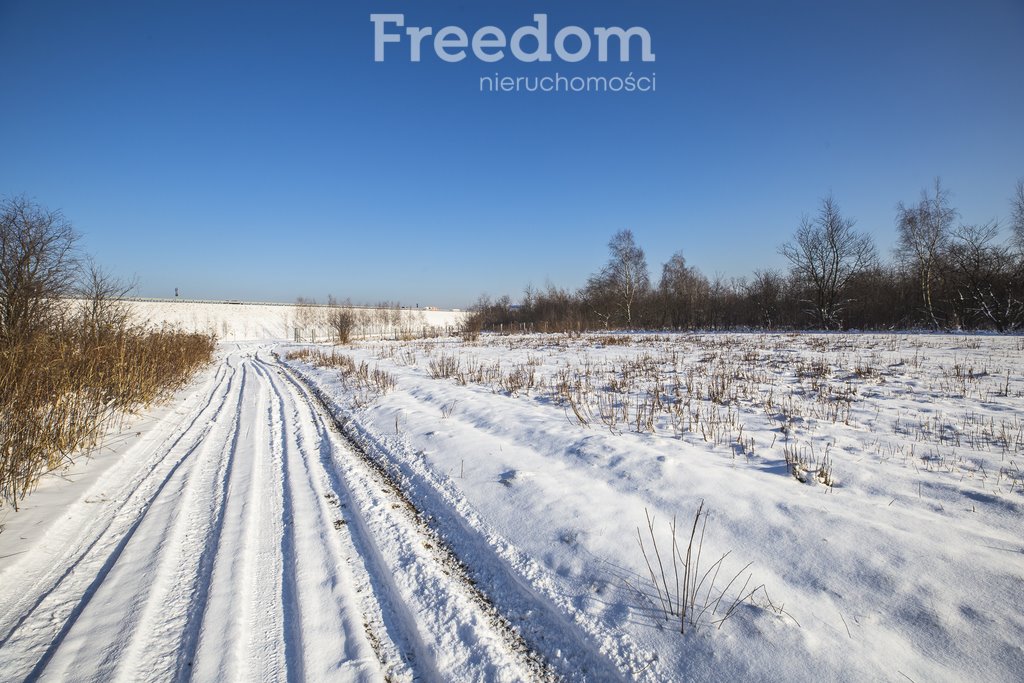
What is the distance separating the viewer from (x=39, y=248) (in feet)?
27.1

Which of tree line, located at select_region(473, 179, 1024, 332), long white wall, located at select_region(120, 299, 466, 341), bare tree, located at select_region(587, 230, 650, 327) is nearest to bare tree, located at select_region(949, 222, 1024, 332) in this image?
tree line, located at select_region(473, 179, 1024, 332)

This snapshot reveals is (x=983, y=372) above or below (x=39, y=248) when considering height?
below

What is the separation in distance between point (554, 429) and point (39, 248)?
1205cm

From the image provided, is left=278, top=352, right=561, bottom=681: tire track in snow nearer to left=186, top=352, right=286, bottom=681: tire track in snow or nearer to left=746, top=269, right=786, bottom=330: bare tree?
left=186, top=352, right=286, bottom=681: tire track in snow

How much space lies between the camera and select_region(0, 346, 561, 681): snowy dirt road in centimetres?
157

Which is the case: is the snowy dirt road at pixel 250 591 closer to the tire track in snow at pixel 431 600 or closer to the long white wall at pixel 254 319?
the tire track in snow at pixel 431 600

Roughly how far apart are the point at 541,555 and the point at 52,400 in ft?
17.3

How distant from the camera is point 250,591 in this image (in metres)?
1.97

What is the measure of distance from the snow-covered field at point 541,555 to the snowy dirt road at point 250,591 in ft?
0.04

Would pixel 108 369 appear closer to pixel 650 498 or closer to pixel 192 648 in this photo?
pixel 192 648

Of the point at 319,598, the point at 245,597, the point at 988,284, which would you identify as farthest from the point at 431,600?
the point at 988,284

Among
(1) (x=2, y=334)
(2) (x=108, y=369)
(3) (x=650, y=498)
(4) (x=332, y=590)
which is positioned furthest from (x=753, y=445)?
(1) (x=2, y=334)

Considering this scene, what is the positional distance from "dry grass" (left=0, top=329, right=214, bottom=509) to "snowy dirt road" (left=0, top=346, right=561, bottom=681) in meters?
0.53

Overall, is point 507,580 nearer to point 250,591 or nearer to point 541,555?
point 541,555
